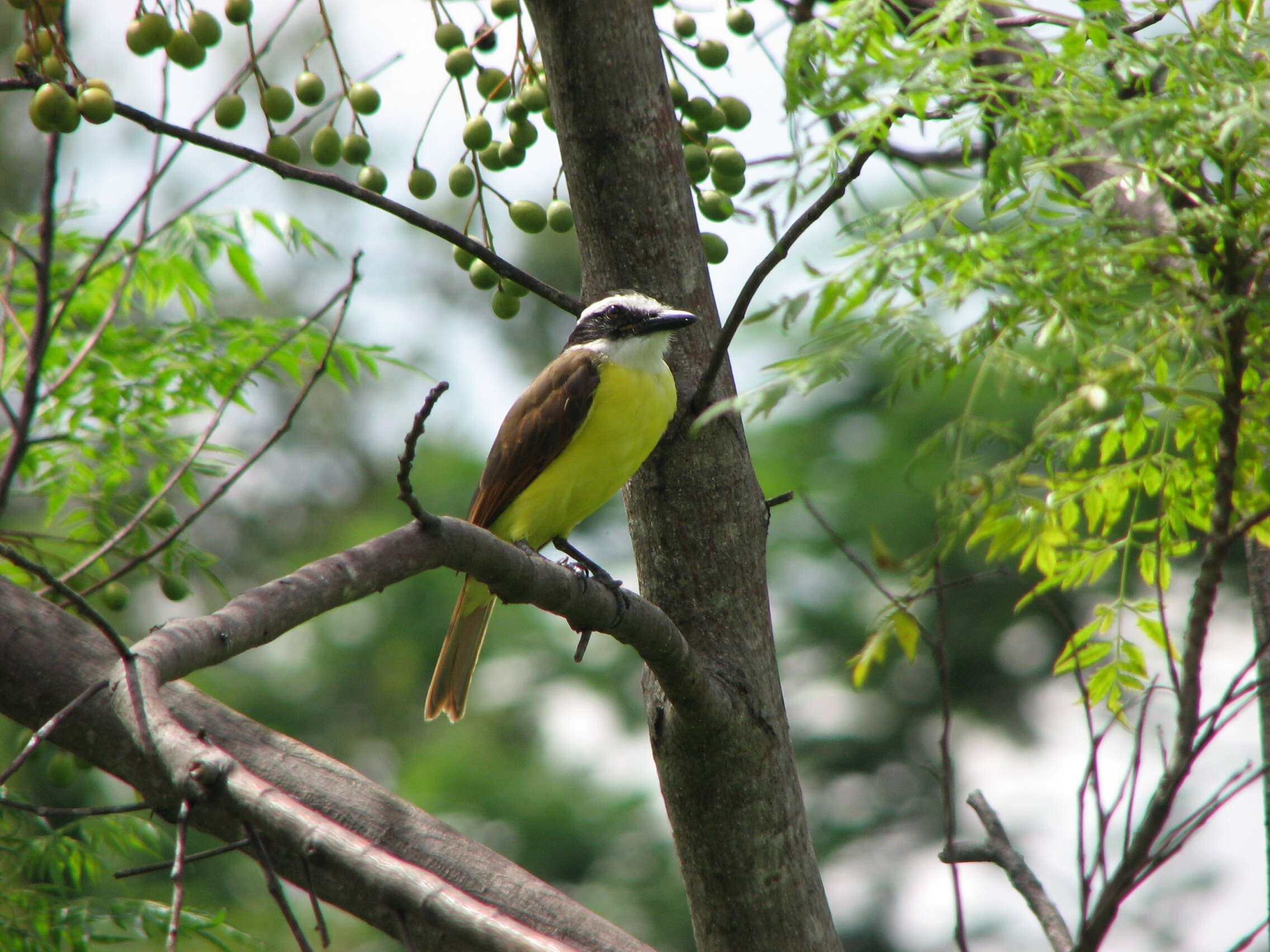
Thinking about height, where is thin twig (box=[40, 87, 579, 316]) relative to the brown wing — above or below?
below

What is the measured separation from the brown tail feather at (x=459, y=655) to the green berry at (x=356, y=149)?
5.79 feet

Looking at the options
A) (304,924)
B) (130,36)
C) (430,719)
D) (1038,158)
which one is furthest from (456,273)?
(1038,158)

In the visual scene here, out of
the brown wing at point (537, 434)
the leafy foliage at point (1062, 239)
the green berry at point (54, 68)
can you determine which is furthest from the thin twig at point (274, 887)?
the brown wing at point (537, 434)

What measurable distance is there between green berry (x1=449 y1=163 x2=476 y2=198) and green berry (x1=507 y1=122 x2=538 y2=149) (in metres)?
0.16

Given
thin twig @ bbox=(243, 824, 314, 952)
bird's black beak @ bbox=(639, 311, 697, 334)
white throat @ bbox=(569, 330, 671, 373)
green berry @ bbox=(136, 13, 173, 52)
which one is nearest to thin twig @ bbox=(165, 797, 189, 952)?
thin twig @ bbox=(243, 824, 314, 952)

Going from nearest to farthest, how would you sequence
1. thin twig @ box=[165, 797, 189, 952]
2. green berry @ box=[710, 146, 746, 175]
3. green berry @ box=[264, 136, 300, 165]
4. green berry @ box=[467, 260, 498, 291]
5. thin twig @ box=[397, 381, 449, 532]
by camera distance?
thin twig @ box=[165, 797, 189, 952] < thin twig @ box=[397, 381, 449, 532] < green berry @ box=[264, 136, 300, 165] < green berry @ box=[710, 146, 746, 175] < green berry @ box=[467, 260, 498, 291]

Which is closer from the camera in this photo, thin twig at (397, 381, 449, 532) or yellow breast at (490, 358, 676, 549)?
thin twig at (397, 381, 449, 532)

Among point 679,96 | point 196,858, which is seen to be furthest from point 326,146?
point 196,858

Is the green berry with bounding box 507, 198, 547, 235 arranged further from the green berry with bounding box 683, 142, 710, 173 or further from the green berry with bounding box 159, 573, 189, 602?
the green berry with bounding box 159, 573, 189, 602

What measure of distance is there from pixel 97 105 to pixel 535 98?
1108 mm

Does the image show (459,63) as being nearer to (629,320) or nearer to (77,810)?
(629,320)


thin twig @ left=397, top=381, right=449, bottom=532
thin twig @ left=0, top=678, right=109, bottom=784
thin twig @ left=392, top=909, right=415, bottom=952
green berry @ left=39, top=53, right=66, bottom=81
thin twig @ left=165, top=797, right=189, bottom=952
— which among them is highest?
green berry @ left=39, top=53, right=66, bottom=81

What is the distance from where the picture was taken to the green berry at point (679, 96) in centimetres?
325

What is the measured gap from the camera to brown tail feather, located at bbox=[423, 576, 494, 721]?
14.6 ft
